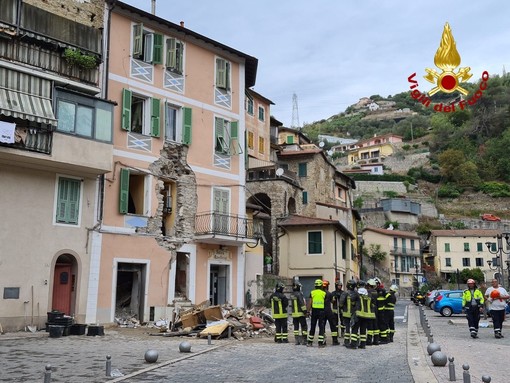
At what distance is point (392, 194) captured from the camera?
293ft

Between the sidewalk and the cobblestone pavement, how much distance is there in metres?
0.34

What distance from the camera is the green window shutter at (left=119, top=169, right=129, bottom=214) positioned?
2169cm

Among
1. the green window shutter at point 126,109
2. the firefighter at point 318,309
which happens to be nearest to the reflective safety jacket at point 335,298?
the firefighter at point 318,309

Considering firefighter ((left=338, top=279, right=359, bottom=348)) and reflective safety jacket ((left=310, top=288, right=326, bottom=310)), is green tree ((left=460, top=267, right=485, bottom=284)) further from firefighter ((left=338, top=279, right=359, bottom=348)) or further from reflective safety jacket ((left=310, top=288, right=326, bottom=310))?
reflective safety jacket ((left=310, top=288, right=326, bottom=310))

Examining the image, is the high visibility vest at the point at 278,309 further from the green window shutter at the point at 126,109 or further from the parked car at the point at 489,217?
the parked car at the point at 489,217

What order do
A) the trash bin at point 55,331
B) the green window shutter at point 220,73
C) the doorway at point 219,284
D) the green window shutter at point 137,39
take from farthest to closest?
the green window shutter at point 220,73 → the doorway at point 219,284 → the green window shutter at point 137,39 → the trash bin at point 55,331

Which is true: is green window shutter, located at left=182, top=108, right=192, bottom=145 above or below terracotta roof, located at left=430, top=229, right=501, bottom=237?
above

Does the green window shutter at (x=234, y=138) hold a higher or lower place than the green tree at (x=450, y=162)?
lower

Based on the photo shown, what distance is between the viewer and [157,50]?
2380cm

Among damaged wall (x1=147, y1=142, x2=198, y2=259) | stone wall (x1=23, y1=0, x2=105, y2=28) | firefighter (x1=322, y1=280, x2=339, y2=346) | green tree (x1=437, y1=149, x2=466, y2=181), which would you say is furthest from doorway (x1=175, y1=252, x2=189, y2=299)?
green tree (x1=437, y1=149, x2=466, y2=181)

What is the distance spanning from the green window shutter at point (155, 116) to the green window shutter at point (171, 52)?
185cm

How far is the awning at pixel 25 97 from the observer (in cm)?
1794

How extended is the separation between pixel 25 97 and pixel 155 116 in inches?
238

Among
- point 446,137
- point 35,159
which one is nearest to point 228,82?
point 35,159
